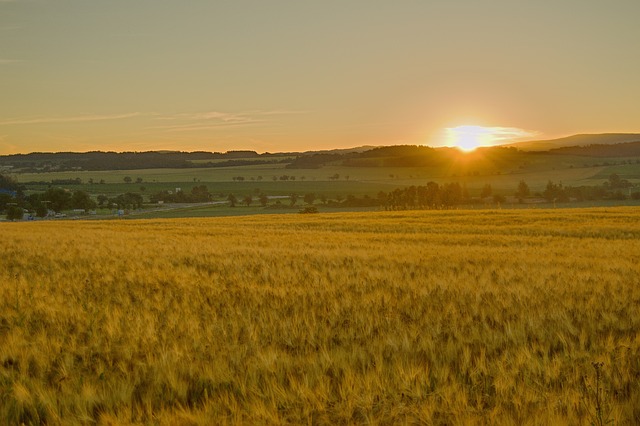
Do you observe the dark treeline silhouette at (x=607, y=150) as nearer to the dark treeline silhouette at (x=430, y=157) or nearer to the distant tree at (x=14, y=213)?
the dark treeline silhouette at (x=430, y=157)

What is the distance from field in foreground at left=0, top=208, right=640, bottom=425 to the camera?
12.6 feet

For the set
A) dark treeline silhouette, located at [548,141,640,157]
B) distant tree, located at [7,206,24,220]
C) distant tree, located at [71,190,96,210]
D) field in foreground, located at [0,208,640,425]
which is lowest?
distant tree, located at [7,206,24,220]

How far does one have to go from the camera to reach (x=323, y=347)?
5.34m

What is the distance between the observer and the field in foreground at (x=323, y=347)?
3.84 m

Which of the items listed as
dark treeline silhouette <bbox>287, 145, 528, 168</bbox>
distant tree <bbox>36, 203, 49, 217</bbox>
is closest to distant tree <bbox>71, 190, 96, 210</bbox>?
distant tree <bbox>36, 203, 49, 217</bbox>

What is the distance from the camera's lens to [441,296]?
25.0 ft

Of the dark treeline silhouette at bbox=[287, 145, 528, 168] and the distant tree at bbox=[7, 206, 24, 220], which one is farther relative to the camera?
the dark treeline silhouette at bbox=[287, 145, 528, 168]

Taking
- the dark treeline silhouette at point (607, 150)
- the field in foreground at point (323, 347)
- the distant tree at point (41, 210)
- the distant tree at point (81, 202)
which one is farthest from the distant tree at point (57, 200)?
the dark treeline silhouette at point (607, 150)

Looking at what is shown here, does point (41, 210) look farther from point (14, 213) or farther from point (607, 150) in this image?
point (607, 150)

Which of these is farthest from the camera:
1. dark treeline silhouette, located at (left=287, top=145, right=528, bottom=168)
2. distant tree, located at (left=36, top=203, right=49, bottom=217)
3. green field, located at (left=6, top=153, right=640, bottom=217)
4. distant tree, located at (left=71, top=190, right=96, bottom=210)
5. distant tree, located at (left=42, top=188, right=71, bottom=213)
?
dark treeline silhouette, located at (left=287, top=145, right=528, bottom=168)

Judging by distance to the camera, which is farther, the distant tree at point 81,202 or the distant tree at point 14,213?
the distant tree at point 81,202

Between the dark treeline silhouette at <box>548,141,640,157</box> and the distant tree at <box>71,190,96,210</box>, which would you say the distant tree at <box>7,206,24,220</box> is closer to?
the distant tree at <box>71,190,96,210</box>

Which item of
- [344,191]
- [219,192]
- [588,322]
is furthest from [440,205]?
[588,322]

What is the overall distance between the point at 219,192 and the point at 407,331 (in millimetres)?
149288
